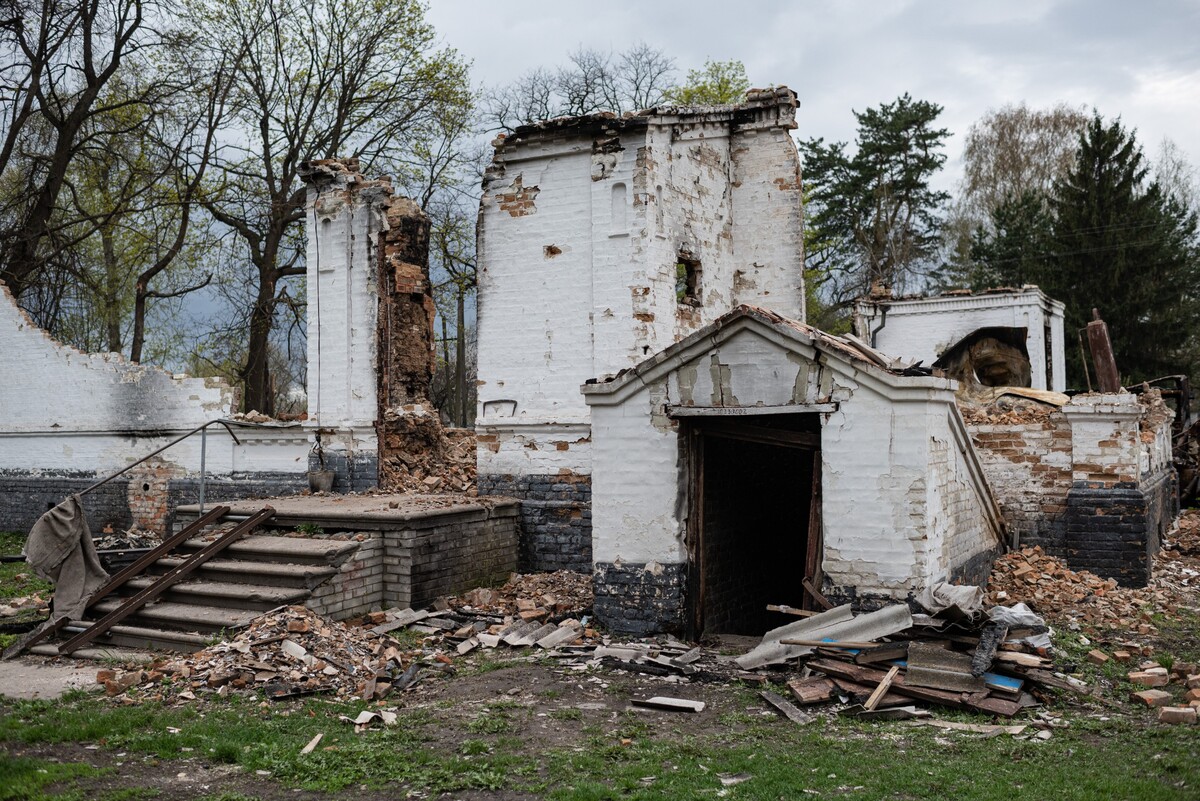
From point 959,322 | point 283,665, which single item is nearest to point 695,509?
point 283,665

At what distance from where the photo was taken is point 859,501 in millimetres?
8672

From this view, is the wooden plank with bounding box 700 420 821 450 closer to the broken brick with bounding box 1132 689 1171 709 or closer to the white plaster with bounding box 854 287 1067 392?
the broken brick with bounding box 1132 689 1171 709

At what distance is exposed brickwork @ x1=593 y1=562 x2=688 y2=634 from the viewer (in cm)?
955

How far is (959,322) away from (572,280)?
12.7 metres

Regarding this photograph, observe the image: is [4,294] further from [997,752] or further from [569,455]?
[997,752]

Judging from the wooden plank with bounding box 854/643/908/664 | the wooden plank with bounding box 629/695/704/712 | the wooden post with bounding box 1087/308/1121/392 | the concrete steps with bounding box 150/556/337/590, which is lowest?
the wooden plank with bounding box 629/695/704/712

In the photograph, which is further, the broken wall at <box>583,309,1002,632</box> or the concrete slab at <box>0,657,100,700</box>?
the broken wall at <box>583,309,1002,632</box>

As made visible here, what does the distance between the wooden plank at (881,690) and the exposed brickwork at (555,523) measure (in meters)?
5.58

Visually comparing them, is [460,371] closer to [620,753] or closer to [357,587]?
[357,587]

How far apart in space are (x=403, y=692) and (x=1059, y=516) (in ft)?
28.2

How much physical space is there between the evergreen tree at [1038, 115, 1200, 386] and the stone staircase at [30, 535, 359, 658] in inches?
1094

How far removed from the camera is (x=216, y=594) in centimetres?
952

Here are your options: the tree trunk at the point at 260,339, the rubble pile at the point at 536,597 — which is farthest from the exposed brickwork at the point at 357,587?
the tree trunk at the point at 260,339

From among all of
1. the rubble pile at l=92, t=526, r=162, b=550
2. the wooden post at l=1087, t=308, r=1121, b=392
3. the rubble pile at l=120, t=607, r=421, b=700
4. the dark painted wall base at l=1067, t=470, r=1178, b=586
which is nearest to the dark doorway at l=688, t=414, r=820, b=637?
the rubble pile at l=120, t=607, r=421, b=700
